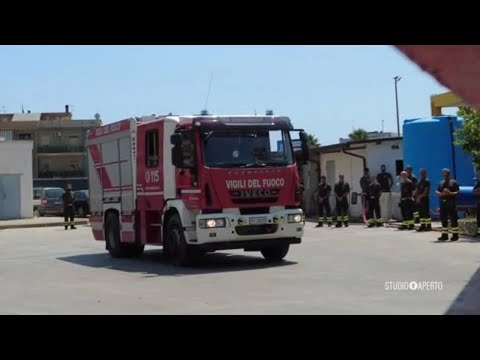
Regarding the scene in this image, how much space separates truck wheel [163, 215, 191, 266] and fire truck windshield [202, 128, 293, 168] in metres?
1.43

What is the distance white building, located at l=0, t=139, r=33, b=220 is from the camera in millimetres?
38438

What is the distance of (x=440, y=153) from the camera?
23688 mm

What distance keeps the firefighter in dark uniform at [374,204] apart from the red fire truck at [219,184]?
29.5 ft

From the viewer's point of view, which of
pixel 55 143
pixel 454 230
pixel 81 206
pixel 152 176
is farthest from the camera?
pixel 55 143

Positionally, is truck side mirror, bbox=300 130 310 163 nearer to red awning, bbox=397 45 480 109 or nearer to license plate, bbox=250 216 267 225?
license plate, bbox=250 216 267 225

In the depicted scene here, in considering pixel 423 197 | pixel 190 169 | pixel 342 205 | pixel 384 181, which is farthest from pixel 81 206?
pixel 190 169

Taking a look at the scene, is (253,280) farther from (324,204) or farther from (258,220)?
(324,204)

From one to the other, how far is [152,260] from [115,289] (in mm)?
4414

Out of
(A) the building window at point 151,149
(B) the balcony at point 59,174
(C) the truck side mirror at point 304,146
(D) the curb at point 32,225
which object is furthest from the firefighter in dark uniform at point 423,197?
(B) the balcony at point 59,174

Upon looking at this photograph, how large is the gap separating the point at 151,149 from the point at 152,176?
557mm

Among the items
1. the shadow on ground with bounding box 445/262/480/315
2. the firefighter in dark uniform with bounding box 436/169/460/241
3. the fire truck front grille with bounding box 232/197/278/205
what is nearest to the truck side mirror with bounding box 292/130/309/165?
the fire truck front grille with bounding box 232/197/278/205

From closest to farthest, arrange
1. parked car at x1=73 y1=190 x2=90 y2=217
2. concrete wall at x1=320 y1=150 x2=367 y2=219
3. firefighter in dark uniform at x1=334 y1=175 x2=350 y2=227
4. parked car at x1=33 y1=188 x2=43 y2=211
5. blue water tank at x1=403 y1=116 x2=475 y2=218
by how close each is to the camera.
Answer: blue water tank at x1=403 y1=116 x2=475 y2=218 < firefighter in dark uniform at x1=334 y1=175 x2=350 y2=227 < concrete wall at x1=320 y1=150 x2=367 y2=219 < parked car at x1=73 y1=190 x2=90 y2=217 < parked car at x1=33 y1=188 x2=43 y2=211

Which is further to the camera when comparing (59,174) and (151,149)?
(59,174)
